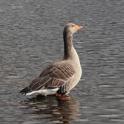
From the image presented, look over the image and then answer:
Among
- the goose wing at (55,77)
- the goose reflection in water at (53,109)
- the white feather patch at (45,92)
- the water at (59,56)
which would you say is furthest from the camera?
the goose wing at (55,77)

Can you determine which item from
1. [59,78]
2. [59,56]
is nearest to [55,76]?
[59,78]

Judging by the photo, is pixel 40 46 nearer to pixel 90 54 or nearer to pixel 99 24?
pixel 90 54

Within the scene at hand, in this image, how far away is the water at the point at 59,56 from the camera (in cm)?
2041

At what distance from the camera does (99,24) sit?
146 feet

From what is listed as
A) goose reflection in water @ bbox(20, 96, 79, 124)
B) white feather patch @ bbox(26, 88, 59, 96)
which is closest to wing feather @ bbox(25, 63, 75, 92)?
white feather patch @ bbox(26, 88, 59, 96)

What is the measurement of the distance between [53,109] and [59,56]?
10.2 meters

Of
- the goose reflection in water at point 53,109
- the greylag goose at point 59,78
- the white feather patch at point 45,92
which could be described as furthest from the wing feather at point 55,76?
the goose reflection in water at point 53,109

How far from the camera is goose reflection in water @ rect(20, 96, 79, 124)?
1989 cm

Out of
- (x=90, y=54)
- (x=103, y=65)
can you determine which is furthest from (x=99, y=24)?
(x=103, y=65)

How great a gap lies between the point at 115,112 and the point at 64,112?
175cm

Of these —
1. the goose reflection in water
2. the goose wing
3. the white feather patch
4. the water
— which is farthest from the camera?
the goose wing

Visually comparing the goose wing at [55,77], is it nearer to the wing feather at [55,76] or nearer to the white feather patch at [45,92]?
the wing feather at [55,76]

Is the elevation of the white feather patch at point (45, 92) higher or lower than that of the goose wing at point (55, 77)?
lower

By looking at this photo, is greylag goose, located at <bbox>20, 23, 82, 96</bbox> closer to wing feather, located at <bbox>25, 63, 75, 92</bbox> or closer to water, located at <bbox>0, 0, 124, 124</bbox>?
wing feather, located at <bbox>25, 63, 75, 92</bbox>
